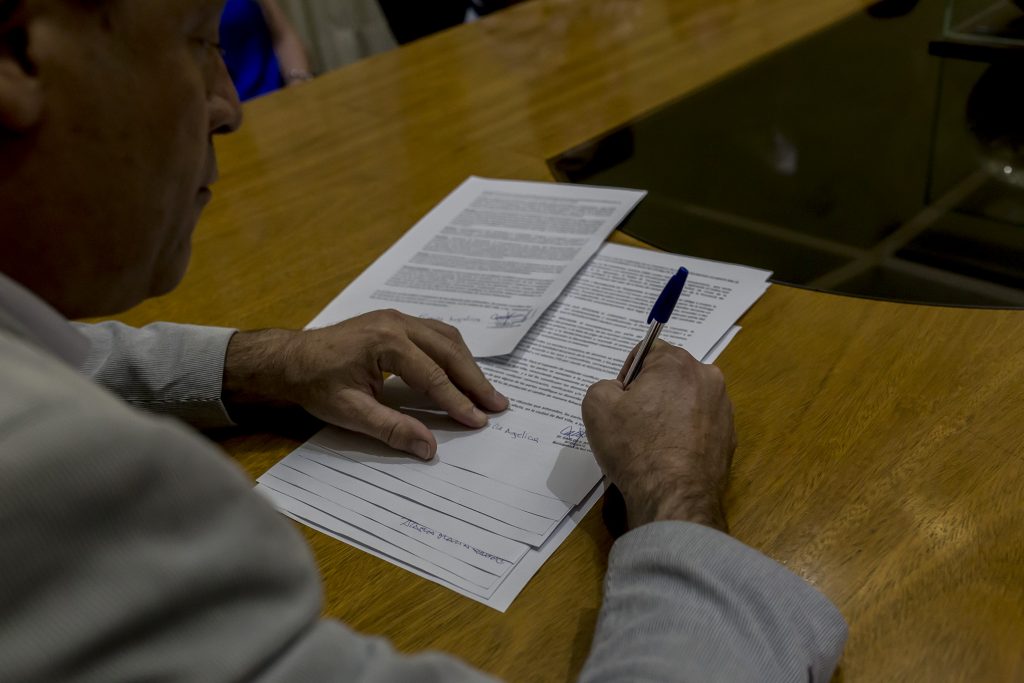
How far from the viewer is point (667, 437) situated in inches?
26.8

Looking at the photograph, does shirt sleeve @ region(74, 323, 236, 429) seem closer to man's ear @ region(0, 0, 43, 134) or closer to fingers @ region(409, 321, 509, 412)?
fingers @ region(409, 321, 509, 412)

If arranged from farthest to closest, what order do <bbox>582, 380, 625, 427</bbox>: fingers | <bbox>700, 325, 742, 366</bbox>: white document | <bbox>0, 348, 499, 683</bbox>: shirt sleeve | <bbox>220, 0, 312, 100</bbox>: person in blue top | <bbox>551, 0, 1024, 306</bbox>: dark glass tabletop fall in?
<bbox>220, 0, 312, 100</bbox>: person in blue top → <bbox>551, 0, 1024, 306</bbox>: dark glass tabletop → <bbox>700, 325, 742, 366</bbox>: white document → <bbox>582, 380, 625, 427</bbox>: fingers → <bbox>0, 348, 499, 683</bbox>: shirt sleeve

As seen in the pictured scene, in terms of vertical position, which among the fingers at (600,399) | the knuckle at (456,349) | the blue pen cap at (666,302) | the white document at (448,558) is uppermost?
the blue pen cap at (666,302)

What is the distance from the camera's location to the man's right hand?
0.63 m

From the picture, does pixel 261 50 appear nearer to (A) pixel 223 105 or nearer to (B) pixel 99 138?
(A) pixel 223 105

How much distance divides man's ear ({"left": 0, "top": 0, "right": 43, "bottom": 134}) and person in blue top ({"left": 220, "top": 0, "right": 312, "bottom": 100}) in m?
1.83

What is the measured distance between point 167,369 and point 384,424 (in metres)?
0.25

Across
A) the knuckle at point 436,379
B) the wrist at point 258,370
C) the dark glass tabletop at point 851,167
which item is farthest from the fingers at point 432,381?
the dark glass tabletop at point 851,167

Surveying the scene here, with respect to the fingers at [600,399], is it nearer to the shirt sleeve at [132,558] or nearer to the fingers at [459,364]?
the fingers at [459,364]

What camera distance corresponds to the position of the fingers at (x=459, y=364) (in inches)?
31.2

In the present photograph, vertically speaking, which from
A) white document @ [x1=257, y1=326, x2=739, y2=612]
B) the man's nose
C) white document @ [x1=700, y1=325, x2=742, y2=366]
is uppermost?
the man's nose

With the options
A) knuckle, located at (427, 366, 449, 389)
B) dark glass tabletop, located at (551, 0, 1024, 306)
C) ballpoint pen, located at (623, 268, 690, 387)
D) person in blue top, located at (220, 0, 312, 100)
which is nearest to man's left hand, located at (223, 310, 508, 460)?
knuckle, located at (427, 366, 449, 389)
